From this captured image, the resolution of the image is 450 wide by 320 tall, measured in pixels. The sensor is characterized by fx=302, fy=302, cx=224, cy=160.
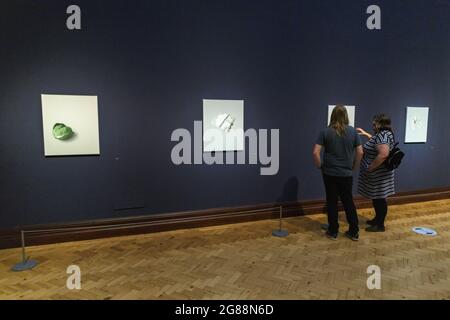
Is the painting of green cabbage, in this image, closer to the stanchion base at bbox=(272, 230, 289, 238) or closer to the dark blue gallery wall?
the dark blue gallery wall

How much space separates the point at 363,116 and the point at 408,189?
1.83 meters

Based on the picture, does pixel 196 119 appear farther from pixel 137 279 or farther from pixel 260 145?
pixel 137 279

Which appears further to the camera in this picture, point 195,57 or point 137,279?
point 195,57

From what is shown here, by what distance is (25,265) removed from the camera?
3215 mm

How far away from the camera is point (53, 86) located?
12.5 feet

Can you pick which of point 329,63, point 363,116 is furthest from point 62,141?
point 363,116

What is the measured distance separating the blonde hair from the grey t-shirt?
0.15 ft

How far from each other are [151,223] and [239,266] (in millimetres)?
1632

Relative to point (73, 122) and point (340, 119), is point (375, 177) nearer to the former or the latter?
point (340, 119)

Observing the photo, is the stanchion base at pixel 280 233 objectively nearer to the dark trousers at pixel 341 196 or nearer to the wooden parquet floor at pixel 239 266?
the wooden parquet floor at pixel 239 266

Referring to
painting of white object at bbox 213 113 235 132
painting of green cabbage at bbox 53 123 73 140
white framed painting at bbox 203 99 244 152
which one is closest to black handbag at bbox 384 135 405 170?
white framed painting at bbox 203 99 244 152

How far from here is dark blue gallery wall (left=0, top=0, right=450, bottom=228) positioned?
3746 millimetres

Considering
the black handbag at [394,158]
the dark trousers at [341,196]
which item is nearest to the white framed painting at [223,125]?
the dark trousers at [341,196]

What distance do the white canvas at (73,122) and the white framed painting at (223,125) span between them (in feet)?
5.03
